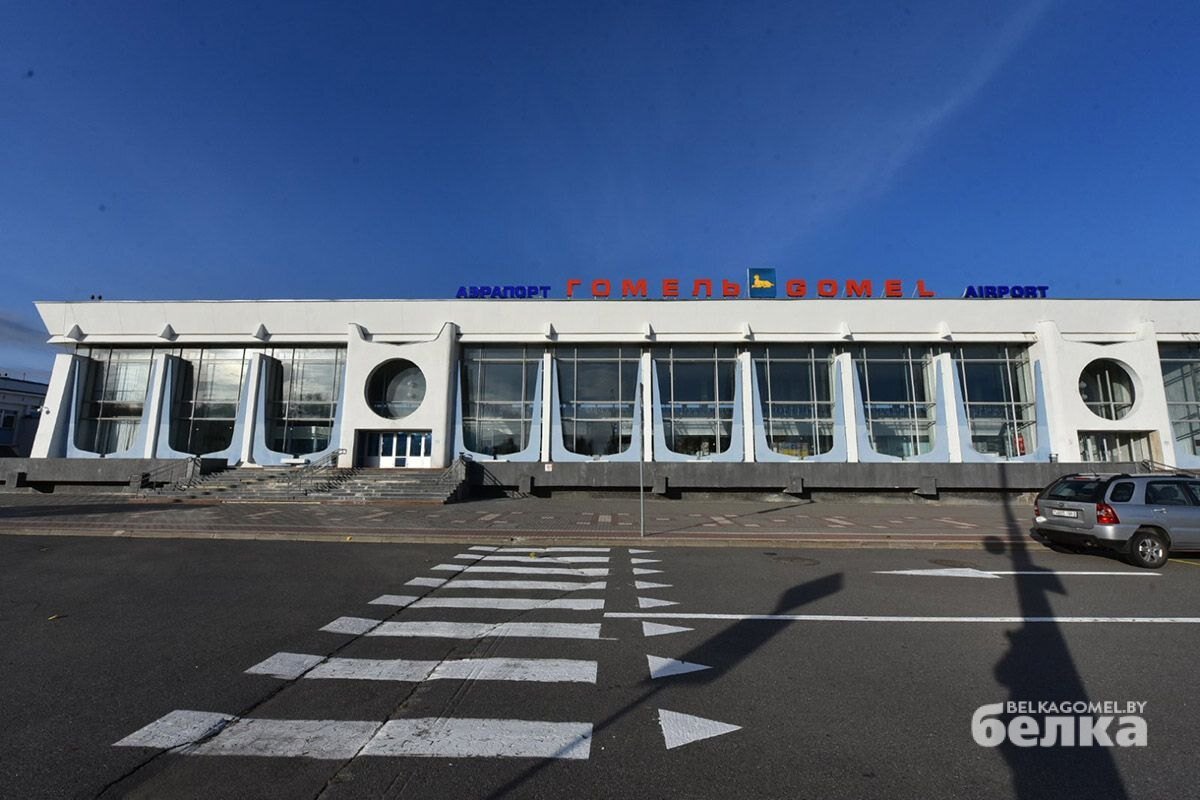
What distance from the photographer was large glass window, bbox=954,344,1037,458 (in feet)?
107

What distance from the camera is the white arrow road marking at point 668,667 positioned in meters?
5.22

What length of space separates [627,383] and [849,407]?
12.6 metres

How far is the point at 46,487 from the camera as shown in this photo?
1287 inches

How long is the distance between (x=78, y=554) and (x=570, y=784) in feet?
43.7

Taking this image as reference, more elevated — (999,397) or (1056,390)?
(1056,390)

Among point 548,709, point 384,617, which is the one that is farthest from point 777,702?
point 384,617

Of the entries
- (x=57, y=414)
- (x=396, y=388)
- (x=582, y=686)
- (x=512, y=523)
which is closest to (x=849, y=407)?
(x=512, y=523)

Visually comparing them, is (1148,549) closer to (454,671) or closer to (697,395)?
(454,671)

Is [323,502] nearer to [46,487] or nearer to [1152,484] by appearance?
[46,487]

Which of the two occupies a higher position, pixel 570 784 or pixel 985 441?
pixel 985 441

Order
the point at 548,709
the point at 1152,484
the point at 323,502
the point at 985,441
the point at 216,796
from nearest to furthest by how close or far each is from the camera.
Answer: the point at 216,796
the point at 548,709
the point at 1152,484
the point at 323,502
the point at 985,441

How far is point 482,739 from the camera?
388 centimetres

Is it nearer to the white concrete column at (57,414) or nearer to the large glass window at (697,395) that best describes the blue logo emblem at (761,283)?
the large glass window at (697,395)

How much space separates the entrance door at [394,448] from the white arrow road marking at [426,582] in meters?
24.8
